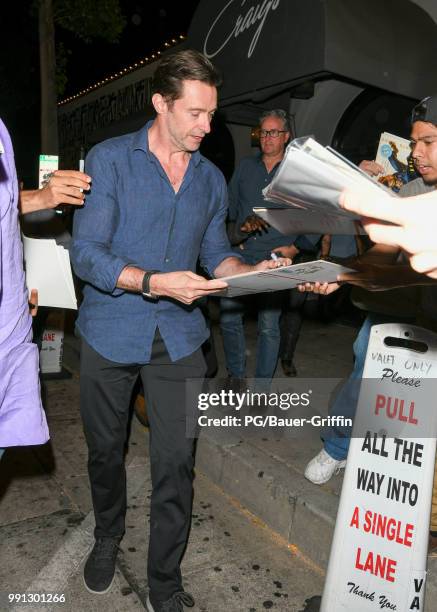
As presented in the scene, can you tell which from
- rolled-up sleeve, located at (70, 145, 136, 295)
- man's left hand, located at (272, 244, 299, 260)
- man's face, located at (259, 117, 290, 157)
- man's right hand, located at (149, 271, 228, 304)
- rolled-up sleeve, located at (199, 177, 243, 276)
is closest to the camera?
man's right hand, located at (149, 271, 228, 304)

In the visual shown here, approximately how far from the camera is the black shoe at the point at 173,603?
7.59ft

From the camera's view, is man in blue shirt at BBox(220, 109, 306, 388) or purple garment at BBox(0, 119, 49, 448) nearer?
purple garment at BBox(0, 119, 49, 448)

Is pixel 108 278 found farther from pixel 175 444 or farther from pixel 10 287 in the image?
pixel 175 444

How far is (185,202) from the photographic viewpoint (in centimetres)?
237

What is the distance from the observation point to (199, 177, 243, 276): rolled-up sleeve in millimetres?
2629

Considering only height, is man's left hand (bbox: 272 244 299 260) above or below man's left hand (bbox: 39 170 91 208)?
below

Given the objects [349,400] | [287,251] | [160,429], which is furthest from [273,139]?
[160,429]

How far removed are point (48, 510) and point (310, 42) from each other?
14.0 ft

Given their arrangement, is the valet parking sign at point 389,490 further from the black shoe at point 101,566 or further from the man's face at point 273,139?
the man's face at point 273,139

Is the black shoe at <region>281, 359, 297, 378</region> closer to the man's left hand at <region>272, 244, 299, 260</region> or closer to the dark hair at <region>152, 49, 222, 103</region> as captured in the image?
the man's left hand at <region>272, 244, 299, 260</region>

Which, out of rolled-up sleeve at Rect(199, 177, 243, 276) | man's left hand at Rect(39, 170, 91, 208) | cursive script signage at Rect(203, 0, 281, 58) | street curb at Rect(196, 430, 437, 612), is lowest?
street curb at Rect(196, 430, 437, 612)

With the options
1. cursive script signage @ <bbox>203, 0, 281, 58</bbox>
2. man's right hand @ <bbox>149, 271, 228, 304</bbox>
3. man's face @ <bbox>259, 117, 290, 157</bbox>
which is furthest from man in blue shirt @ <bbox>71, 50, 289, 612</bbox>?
cursive script signage @ <bbox>203, 0, 281, 58</bbox>

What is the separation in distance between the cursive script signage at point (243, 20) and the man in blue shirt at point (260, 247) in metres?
1.58

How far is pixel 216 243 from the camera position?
2668mm
